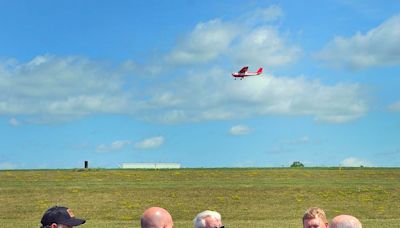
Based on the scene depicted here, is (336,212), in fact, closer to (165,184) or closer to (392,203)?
(392,203)

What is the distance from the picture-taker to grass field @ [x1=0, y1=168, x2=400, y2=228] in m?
34.8

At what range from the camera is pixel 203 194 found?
140 feet

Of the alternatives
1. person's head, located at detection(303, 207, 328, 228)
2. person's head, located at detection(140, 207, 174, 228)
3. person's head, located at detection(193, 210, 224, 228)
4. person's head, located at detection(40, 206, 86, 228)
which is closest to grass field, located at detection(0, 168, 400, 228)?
person's head, located at detection(303, 207, 328, 228)

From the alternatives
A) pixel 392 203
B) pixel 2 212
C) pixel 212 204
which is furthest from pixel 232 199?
pixel 2 212

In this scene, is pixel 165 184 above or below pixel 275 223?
above

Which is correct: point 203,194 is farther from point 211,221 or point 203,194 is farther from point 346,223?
point 346,223

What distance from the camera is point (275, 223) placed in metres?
30.0

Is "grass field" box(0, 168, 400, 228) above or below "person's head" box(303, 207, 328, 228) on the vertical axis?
above

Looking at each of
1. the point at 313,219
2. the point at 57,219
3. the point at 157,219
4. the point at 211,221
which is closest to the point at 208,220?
the point at 211,221

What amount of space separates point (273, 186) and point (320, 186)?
3537mm

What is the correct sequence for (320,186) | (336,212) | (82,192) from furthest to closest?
(320,186) → (82,192) → (336,212)

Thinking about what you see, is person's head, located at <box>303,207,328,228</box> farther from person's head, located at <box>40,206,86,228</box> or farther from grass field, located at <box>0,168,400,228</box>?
grass field, located at <box>0,168,400,228</box>

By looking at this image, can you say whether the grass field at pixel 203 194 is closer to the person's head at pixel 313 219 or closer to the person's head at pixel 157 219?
the person's head at pixel 313 219

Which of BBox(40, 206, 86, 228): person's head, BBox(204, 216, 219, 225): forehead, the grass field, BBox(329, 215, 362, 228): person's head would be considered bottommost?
BBox(329, 215, 362, 228): person's head
